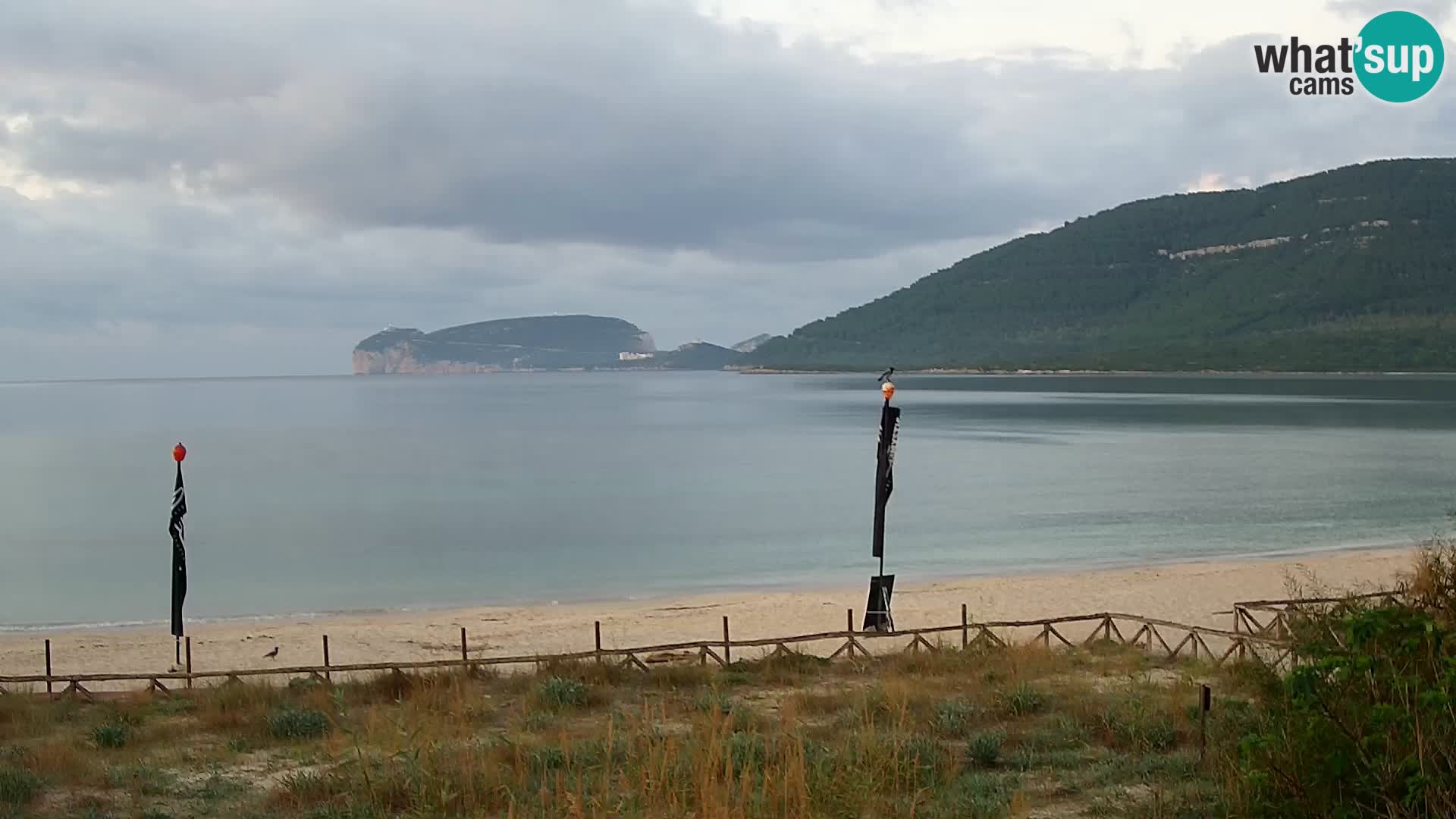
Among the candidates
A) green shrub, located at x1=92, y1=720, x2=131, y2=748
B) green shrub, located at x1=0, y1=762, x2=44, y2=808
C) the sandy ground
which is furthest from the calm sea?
green shrub, located at x1=0, y1=762, x2=44, y2=808

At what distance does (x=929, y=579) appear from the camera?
2869cm

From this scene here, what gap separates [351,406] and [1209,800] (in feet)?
492

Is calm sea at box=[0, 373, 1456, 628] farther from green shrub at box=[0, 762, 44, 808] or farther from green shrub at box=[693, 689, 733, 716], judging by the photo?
green shrub at box=[0, 762, 44, 808]

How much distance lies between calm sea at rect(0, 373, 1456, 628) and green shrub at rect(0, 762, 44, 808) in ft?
62.6

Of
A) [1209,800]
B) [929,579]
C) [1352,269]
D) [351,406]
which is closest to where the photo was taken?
[1209,800]

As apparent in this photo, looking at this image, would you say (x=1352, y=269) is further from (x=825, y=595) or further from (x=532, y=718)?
(x=532, y=718)

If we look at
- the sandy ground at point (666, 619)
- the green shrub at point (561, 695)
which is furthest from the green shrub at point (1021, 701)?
the sandy ground at point (666, 619)

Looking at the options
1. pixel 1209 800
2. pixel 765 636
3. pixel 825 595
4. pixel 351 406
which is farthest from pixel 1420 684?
pixel 351 406

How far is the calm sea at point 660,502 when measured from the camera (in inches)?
1200

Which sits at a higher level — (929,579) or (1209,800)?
(1209,800)

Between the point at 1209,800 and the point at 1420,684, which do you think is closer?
the point at 1420,684

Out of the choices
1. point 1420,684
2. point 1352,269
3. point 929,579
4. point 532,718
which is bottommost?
point 929,579

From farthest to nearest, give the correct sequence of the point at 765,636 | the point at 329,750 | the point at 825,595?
the point at 825,595 → the point at 765,636 → the point at 329,750

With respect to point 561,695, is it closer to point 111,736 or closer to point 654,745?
point 654,745
